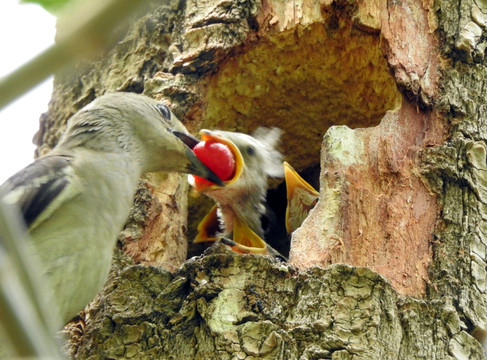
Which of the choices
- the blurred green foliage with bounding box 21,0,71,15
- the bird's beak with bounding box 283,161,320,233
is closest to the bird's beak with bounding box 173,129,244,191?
→ the bird's beak with bounding box 283,161,320,233

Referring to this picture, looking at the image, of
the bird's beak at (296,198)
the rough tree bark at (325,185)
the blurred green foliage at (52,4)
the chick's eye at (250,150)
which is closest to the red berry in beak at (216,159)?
the rough tree bark at (325,185)

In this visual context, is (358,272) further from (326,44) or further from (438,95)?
(326,44)

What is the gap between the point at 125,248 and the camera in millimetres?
3541

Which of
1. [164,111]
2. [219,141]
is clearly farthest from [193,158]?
[219,141]

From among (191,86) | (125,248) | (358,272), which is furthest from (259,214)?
(358,272)

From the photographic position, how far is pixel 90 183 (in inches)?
120

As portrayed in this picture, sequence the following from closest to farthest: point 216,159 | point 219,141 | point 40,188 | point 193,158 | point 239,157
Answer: point 40,188 < point 193,158 < point 219,141 < point 216,159 < point 239,157

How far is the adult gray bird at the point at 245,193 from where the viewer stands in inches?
182

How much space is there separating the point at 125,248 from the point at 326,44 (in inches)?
69.3

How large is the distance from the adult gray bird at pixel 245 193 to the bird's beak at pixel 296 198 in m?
0.24

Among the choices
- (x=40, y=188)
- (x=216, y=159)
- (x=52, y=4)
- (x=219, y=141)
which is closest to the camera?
(x=52, y=4)

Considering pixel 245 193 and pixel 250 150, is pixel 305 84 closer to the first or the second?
pixel 250 150

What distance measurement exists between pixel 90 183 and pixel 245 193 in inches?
73.4

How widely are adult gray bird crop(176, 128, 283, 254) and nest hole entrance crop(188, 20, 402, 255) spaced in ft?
0.57
